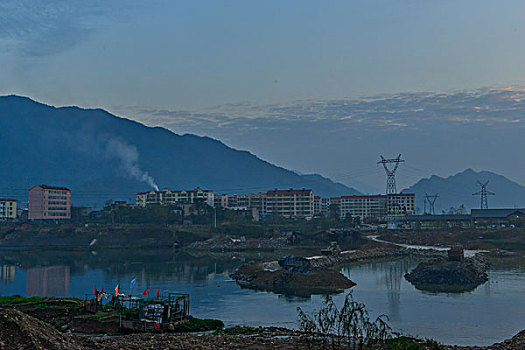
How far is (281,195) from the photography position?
105938 mm

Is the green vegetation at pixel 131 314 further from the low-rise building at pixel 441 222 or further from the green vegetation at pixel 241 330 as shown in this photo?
the low-rise building at pixel 441 222

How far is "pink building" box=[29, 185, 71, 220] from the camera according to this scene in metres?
81.4

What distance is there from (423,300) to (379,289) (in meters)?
3.73

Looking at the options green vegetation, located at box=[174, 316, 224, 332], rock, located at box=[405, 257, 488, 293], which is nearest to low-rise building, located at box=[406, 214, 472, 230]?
rock, located at box=[405, 257, 488, 293]

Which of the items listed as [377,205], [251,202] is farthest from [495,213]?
[251,202]

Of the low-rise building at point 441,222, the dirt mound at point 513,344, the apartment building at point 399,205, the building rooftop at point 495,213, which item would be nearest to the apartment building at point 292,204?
the apartment building at point 399,205

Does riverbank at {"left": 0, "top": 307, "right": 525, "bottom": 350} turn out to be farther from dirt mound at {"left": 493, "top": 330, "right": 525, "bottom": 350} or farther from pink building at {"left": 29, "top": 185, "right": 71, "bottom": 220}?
pink building at {"left": 29, "top": 185, "right": 71, "bottom": 220}

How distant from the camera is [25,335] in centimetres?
1183

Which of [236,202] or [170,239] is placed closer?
[170,239]

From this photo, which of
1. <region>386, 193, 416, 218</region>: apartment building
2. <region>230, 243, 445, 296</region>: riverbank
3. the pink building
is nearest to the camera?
<region>230, 243, 445, 296</region>: riverbank

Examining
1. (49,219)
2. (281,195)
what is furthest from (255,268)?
(281,195)

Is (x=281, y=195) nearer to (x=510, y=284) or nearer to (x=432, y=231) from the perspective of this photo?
Answer: (x=432, y=231)

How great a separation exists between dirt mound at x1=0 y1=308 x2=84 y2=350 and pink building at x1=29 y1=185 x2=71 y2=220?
73799mm

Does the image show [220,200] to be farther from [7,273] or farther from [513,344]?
[513,344]
